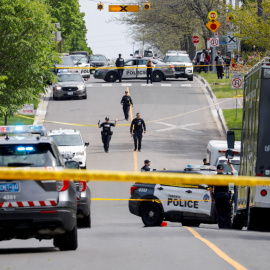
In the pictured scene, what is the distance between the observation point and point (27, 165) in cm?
1017

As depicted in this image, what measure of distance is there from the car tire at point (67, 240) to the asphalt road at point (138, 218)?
4.5 inches

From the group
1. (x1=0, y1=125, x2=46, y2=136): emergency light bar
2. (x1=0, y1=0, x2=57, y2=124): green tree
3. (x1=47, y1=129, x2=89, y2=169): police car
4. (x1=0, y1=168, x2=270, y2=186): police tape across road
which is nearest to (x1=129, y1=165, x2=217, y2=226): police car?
(x1=0, y1=125, x2=46, y2=136): emergency light bar

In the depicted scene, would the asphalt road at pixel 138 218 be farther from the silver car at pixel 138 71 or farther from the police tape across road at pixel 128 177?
the police tape across road at pixel 128 177

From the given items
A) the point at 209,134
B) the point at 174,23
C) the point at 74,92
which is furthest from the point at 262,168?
the point at 174,23

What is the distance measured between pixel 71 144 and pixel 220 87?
22.7 m

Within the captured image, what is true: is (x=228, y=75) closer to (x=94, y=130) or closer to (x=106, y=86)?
(x=106, y=86)

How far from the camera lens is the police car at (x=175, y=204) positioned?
18016 millimetres

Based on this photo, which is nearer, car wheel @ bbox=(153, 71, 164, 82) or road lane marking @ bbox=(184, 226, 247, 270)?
road lane marking @ bbox=(184, 226, 247, 270)

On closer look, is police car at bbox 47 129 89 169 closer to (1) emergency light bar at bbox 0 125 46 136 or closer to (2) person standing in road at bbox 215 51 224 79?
(1) emergency light bar at bbox 0 125 46 136

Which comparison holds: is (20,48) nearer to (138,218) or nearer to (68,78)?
(138,218)

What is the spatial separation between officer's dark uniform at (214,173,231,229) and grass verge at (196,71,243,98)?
31946 mm

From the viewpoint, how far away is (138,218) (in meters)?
21.4

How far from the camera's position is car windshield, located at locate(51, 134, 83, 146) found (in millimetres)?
30406

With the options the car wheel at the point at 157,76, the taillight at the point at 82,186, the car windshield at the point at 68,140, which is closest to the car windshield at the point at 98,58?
the car wheel at the point at 157,76
